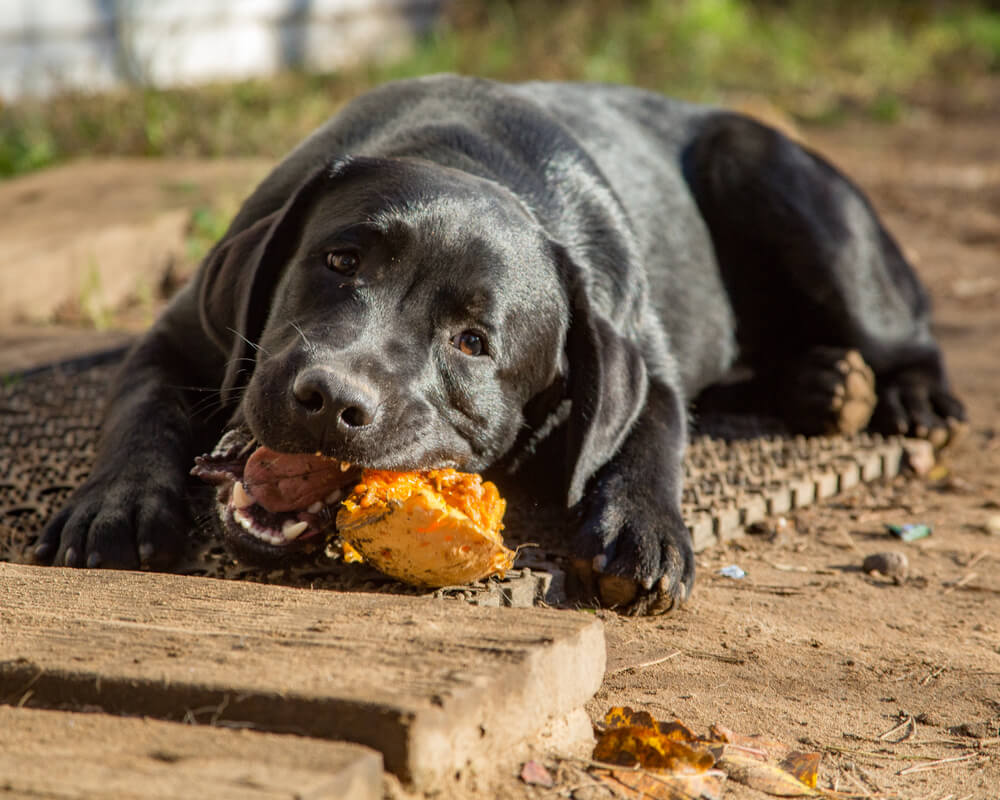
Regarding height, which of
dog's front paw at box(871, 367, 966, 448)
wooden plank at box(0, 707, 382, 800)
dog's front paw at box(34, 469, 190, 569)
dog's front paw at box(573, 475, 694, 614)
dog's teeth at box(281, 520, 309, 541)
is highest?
wooden plank at box(0, 707, 382, 800)

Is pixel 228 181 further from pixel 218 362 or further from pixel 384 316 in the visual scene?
pixel 384 316

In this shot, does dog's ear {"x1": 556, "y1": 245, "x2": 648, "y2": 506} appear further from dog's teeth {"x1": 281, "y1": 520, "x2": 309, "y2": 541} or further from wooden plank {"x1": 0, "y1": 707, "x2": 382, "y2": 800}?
wooden plank {"x1": 0, "y1": 707, "x2": 382, "y2": 800}

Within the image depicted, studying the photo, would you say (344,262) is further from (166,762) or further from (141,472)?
(166,762)

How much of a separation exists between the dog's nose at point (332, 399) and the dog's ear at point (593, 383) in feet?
2.36

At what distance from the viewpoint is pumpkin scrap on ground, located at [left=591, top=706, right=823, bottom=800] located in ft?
6.97

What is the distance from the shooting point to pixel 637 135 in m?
4.55

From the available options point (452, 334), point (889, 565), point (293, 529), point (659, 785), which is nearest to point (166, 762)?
point (659, 785)

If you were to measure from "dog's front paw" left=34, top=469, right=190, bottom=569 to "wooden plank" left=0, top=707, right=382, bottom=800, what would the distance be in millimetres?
999

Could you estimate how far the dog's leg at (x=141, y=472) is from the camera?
9.68ft

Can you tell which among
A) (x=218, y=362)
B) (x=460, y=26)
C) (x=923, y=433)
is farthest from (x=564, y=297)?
(x=460, y=26)

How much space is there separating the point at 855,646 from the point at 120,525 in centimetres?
171

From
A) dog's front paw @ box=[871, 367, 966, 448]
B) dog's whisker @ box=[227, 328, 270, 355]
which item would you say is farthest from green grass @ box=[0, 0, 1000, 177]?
dog's whisker @ box=[227, 328, 270, 355]

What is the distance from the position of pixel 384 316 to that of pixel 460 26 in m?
10.1

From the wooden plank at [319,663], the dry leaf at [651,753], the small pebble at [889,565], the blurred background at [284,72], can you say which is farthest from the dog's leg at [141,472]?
the blurred background at [284,72]
